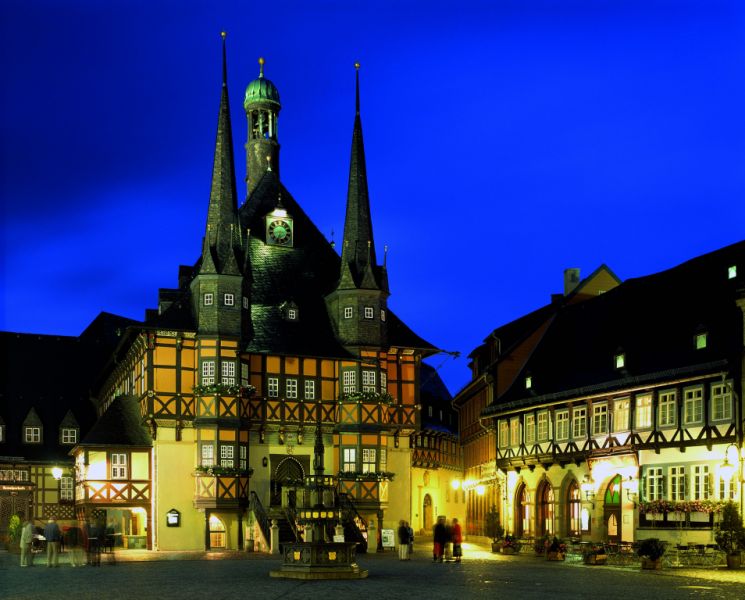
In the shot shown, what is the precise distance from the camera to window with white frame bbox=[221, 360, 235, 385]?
6045cm

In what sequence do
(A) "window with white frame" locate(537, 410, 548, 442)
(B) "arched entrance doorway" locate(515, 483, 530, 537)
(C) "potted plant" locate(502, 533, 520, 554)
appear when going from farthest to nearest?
(B) "arched entrance doorway" locate(515, 483, 530, 537) < (A) "window with white frame" locate(537, 410, 548, 442) < (C) "potted plant" locate(502, 533, 520, 554)

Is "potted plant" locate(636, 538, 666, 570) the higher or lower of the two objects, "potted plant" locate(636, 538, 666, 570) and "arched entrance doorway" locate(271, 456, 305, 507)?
the lower

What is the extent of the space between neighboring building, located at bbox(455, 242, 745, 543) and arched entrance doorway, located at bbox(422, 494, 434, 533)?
24688 mm

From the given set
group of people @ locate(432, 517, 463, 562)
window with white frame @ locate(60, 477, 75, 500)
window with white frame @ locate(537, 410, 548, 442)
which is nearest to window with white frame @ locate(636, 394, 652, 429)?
window with white frame @ locate(537, 410, 548, 442)

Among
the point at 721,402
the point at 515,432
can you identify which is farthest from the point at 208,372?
the point at 721,402

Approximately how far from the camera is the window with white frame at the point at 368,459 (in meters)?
62.3

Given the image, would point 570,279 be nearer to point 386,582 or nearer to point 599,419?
point 599,419

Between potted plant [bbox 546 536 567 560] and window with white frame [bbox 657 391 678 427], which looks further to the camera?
window with white frame [bbox 657 391 678 427]

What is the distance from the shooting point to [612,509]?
53.5 m

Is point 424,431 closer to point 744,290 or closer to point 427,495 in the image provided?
point 427,495

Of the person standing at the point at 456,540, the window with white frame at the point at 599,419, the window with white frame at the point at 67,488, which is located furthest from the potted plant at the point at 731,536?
the window with white frame at the point at 67,488

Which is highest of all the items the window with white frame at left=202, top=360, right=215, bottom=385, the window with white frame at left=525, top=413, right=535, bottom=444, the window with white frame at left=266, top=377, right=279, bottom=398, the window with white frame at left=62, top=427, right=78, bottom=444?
the window with white frame at left=202, top=360, right=215, bottom=385

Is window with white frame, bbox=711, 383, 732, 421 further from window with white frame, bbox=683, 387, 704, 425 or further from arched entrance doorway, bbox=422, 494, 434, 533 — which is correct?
arched entrance doorway, bbox=422, 494, 434, 533

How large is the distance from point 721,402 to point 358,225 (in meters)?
23.0
